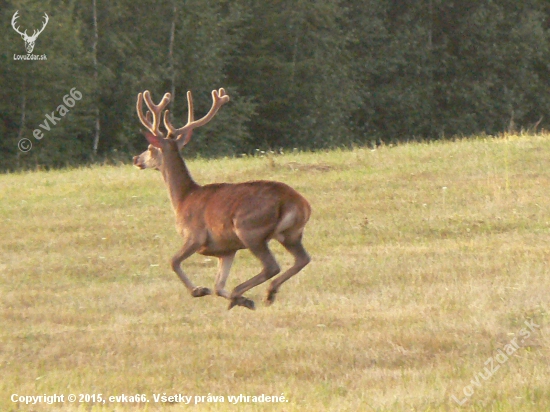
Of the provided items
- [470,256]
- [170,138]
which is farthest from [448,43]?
[170,138]

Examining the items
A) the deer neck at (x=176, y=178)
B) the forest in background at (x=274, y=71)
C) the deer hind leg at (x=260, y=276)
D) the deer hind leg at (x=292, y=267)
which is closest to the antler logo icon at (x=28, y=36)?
the forest in background at (x=274, y=71)

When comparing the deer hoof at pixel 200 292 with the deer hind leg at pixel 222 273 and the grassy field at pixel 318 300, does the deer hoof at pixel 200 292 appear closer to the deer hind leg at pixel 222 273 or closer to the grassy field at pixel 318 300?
the deer hind leg at pixel 222 273

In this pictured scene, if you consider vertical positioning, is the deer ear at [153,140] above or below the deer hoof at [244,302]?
above

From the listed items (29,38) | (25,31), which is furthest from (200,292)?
(25,31)

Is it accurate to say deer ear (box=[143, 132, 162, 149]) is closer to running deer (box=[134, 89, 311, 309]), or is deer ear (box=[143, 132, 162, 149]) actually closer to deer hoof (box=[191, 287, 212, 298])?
running deer (box=[134, 89, 311, 309])

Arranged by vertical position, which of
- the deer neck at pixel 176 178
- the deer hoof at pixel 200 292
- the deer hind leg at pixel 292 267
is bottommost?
the deer hoof at pixel 200 292

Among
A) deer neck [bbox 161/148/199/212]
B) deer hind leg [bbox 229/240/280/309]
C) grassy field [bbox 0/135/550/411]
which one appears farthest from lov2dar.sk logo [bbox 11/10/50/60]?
deer hind leg [bbox 229/240/280/309]

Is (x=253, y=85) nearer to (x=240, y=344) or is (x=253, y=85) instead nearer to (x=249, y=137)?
(x=249, y=137)

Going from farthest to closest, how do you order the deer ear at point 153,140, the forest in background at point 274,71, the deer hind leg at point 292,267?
the forest in background at point 274,71 → the deer ear at point 153,140 → the deer hind leg at point 292,267

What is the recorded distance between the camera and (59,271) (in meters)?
12.3

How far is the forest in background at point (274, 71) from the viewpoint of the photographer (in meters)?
32.3

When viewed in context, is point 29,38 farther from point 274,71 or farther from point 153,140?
point 153,140

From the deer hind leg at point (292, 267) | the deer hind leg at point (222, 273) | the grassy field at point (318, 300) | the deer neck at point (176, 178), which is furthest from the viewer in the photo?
the deer neck at point (176, 178)

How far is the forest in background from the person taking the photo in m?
32.3
